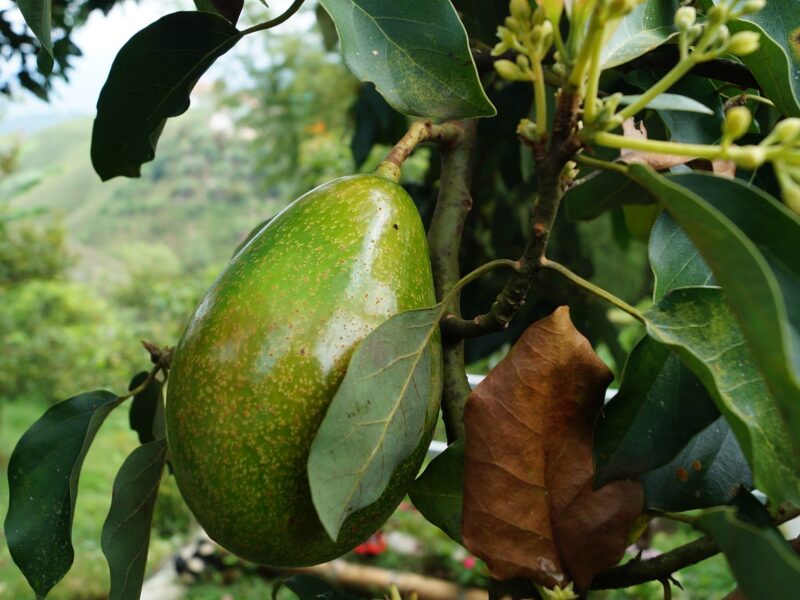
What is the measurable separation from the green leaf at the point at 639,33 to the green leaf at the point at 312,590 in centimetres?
38

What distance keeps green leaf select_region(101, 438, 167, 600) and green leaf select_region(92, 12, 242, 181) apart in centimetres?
22

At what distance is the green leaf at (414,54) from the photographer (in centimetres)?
41

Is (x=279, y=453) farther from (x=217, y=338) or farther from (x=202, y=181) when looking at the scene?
(x=202, y=181)

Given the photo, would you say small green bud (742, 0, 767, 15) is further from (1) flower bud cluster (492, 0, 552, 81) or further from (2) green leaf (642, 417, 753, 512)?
(2) green leaf (642, 417, 753, 512)

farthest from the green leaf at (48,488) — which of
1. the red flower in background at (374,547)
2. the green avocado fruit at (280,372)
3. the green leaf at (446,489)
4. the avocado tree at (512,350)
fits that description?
the red flower in background at (374,547)

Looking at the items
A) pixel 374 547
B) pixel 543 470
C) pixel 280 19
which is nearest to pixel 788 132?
pixel 543 470

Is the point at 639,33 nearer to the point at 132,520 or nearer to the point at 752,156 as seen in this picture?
the point at 752,156

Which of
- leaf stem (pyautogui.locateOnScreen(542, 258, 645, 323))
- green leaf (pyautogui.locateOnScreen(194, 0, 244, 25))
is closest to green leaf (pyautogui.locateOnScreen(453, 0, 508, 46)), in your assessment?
green leaf (pyautogui.locateOnScreen(194, 0, 244, 25))

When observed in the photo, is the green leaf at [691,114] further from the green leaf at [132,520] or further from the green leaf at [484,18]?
the green leaf at [132,520]

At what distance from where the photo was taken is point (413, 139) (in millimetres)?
556

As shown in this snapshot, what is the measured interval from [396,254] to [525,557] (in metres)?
0.19

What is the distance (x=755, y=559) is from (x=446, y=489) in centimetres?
20

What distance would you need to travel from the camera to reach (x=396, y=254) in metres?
0.48

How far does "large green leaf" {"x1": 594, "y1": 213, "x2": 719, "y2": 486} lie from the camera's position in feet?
1.28
